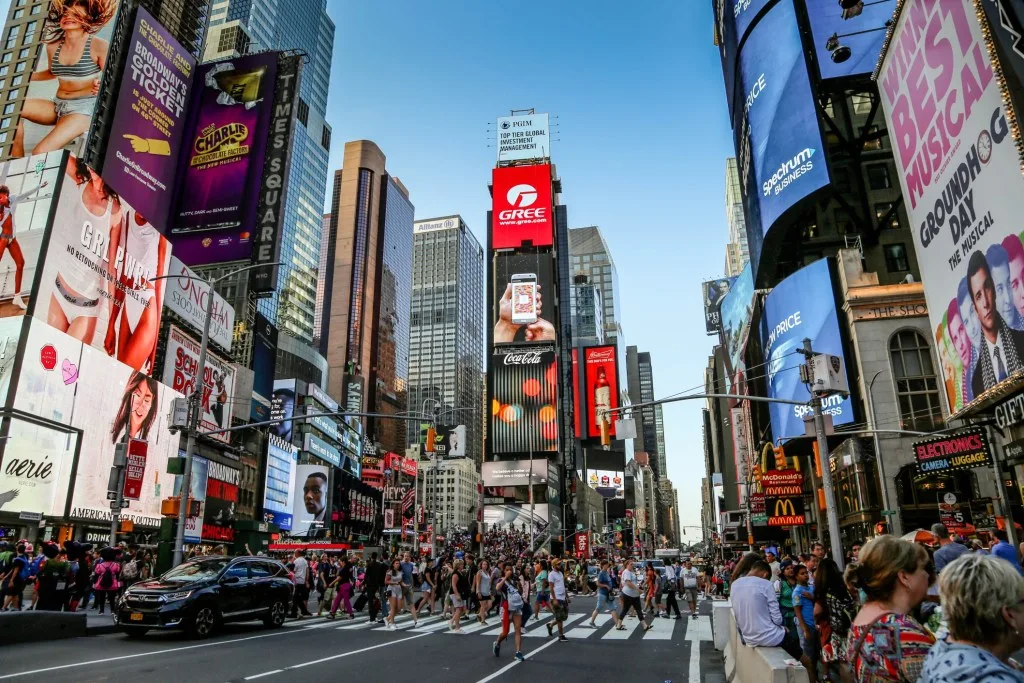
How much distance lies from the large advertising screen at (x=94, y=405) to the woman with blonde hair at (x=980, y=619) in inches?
1676

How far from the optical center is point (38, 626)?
14008 mm

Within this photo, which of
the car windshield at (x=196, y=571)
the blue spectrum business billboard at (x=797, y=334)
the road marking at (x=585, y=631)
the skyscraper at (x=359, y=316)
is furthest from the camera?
the skyscraper at (x=359, y=316)

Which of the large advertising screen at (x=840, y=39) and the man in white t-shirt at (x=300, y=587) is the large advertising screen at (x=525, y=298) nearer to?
the large advertising screen at (x=840, y=39)

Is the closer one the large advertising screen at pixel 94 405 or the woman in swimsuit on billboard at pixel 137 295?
the large advertising screen at pixel 94 405

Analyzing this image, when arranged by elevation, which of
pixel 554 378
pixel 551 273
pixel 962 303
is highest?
pixel 551 273

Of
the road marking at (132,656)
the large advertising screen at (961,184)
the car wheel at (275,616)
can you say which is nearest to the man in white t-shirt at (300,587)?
the car wheel at (275,616)

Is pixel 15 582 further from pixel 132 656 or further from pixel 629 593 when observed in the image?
pixel 629 593

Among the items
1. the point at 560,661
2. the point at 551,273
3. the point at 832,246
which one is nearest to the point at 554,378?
the point at 551,273

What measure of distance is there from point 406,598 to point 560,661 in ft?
31.2

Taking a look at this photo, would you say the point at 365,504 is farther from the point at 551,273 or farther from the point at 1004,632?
the point at 1004,632

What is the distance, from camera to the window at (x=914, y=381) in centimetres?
3372

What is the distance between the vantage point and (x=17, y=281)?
40781 mm

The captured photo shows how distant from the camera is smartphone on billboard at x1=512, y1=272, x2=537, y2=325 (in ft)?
395

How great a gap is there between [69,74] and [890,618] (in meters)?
69.1
